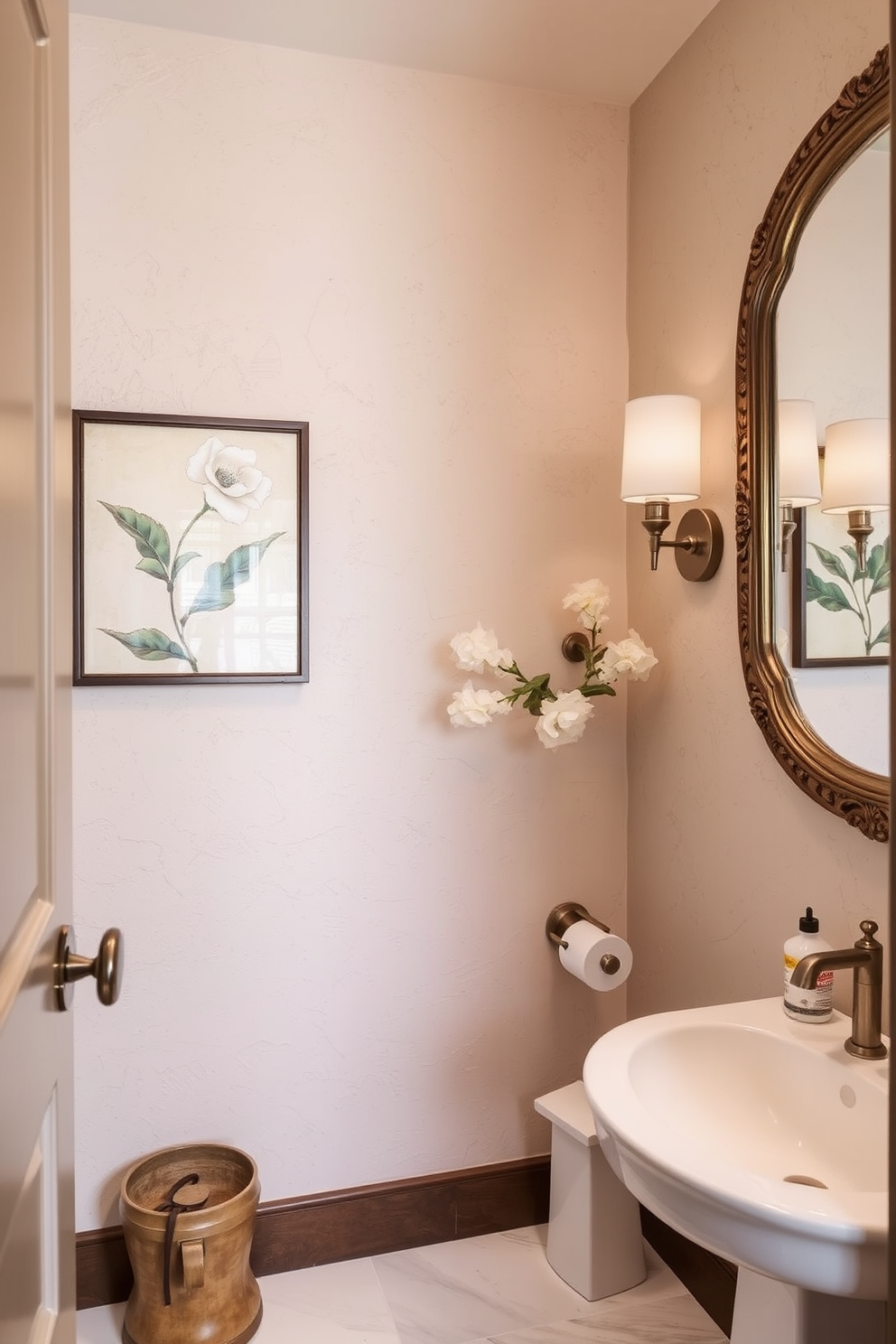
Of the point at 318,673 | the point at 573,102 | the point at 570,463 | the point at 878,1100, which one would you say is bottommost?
the point at 878,1100

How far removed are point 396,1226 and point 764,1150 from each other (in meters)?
0.97

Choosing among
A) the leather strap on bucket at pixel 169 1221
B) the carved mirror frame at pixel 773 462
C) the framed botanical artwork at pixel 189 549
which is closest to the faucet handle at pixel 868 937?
the carved mirror frame at pixel 773 462

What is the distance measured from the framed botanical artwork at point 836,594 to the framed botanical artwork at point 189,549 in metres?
0.93

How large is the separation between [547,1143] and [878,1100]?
1079mm

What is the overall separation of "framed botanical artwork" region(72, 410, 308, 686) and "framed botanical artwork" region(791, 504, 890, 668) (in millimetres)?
931

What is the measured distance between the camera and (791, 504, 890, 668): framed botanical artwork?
130 centimetres

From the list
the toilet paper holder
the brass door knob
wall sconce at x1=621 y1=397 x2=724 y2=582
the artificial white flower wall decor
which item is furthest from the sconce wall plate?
the brass door knob

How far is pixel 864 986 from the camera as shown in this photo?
1.24 m

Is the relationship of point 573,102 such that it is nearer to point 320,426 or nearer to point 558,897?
point 320,426

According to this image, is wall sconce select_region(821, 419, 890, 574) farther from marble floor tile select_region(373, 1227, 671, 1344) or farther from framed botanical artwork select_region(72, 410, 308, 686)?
marble floor tile select_region(373, 1227, 671, 1344)

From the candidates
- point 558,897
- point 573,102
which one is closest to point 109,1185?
point 558,897

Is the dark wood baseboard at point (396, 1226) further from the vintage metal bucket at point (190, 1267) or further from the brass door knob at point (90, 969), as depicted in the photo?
the brass door knob at point (90, 969)

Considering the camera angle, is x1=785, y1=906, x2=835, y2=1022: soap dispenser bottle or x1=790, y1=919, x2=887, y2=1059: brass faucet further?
x1=785, y1=906, x2=835, y2=1022: soap dispenser bottle

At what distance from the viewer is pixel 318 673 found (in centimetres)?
190
